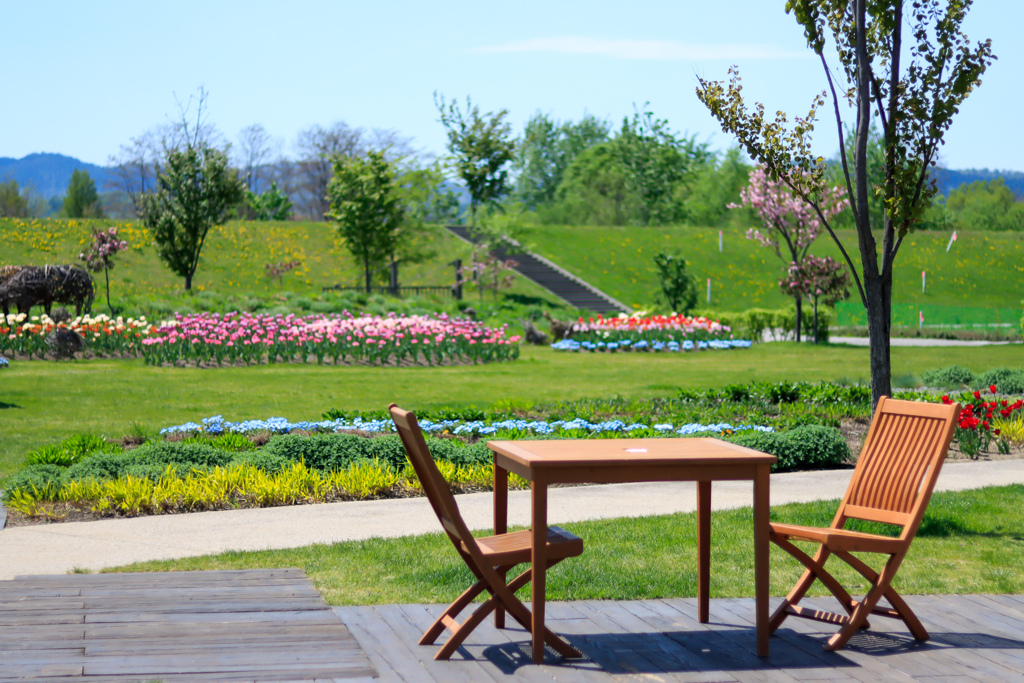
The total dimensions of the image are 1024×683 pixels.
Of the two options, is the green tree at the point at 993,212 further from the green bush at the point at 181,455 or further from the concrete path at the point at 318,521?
the green bush at the point at 181,455

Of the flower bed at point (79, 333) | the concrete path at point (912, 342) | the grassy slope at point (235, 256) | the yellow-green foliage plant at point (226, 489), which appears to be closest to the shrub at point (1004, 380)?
the yellow-green foliage plant at point (226, 489)

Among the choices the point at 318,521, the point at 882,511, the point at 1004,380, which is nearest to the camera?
the point at 882,511

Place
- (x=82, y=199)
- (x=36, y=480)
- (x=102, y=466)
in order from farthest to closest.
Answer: (x=82, y=199), (x=102, y=466), (x=36, y=480)

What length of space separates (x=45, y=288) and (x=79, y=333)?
2.45m

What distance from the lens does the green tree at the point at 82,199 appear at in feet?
195

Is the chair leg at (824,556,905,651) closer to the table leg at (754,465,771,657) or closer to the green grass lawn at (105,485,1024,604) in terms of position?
the table leg at (754,465,771,657)

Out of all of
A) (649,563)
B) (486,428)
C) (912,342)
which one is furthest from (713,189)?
(649,563)

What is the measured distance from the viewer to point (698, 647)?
12.8ft

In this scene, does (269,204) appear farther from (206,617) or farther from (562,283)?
(206,617)

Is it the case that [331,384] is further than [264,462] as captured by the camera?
Yes

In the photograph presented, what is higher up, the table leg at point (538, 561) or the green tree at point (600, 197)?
the green tree at point (600, 197)

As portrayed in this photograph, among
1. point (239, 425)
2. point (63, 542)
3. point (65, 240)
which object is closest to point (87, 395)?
point (239, 425)

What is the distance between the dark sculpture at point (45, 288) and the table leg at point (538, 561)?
64.5 feet

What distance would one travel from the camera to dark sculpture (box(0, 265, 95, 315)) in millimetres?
20734
